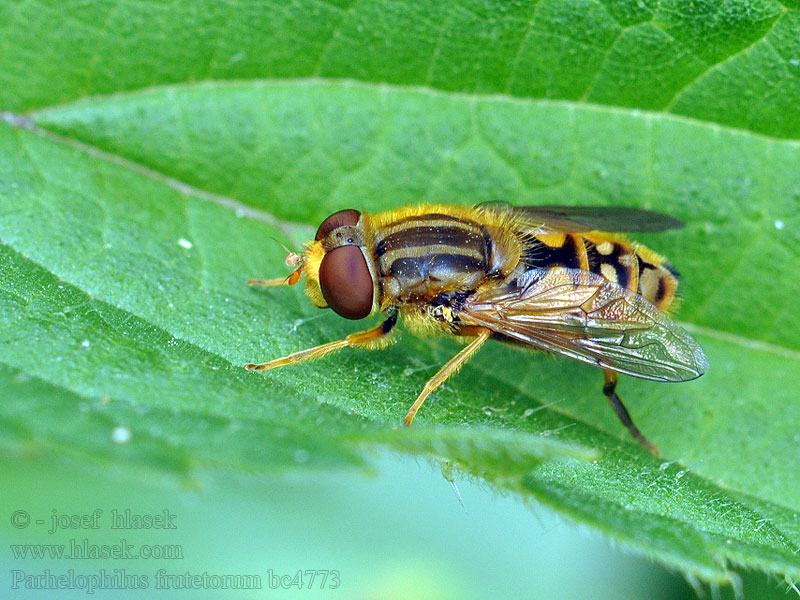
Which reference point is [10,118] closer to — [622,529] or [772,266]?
[622,529]

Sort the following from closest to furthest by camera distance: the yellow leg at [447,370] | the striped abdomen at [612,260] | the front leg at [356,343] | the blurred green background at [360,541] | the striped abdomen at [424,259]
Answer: the yellow leg at [447,370] < the front leg at [356,343] < the striped abdomen at [424,259] < the striped abdomen at [612,260] < the blurred green background at [360,541]

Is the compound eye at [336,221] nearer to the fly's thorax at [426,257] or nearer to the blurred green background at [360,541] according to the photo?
the fly's thorax at [426,257]

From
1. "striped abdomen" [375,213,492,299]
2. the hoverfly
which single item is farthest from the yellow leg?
"striped abdomen" [375,213,492,299]

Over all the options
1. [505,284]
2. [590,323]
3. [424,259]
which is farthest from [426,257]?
[590,323]

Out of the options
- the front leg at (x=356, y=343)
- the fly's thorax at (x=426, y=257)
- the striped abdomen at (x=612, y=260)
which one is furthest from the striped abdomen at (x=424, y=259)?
the striped abdomen at (x=612, y=260)

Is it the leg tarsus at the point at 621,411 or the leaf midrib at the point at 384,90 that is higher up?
the leaf midrib at the point at 384,90

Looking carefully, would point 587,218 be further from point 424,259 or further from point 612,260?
point 424,259

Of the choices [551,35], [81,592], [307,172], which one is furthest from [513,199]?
[81,592]

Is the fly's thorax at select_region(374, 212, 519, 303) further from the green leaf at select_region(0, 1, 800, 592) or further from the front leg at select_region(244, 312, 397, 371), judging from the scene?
the green leaf at select_region(0, 1, 800, 592)

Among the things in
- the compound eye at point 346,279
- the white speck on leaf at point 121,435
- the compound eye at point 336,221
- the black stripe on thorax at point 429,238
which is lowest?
the white speck on leaf at point 121,435
